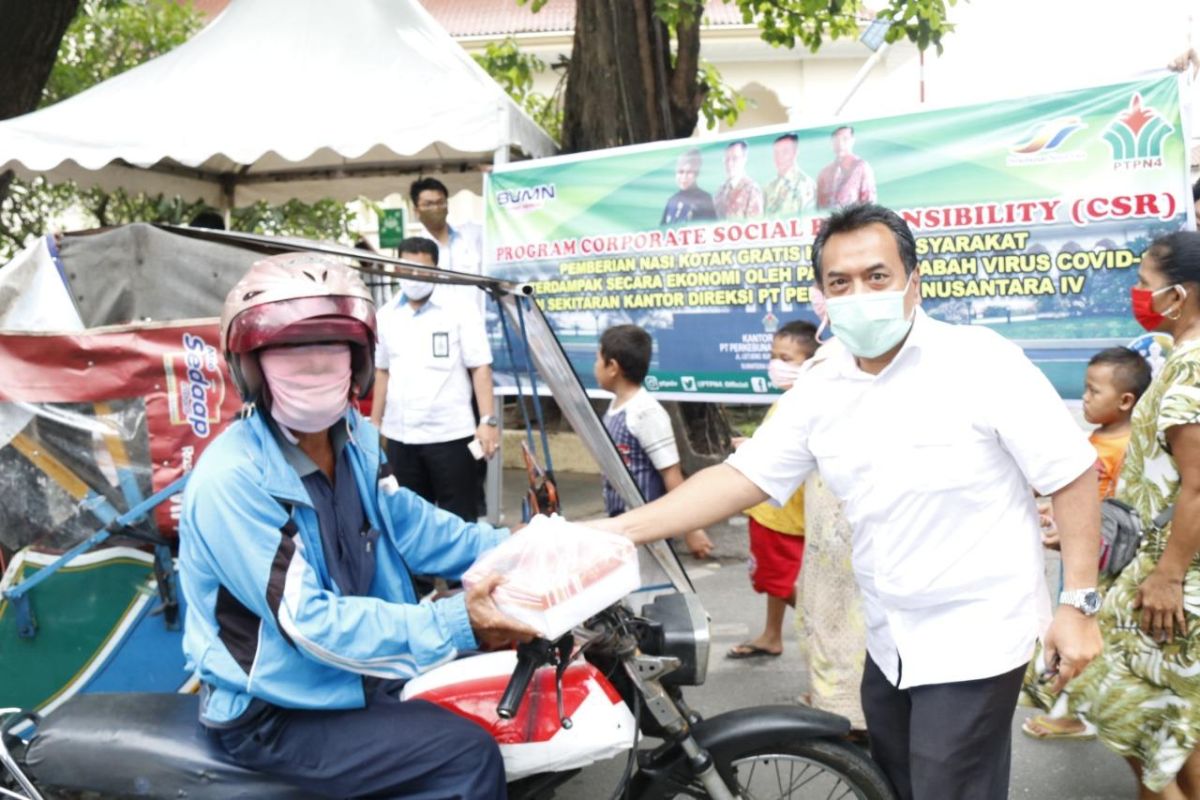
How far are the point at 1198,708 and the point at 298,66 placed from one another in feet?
21.2

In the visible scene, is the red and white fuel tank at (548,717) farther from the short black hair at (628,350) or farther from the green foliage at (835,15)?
the green foliage at (835,15)

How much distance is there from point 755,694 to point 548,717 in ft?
7.63

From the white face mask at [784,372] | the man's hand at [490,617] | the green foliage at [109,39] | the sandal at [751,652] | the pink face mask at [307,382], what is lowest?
the sandal at [751,652]

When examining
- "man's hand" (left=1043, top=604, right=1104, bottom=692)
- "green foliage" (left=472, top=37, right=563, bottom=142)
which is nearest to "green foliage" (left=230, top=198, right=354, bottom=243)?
"green foliage" (left=472, top=37, right=563, bottom=142)

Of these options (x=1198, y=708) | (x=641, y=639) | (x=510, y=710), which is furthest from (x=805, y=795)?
(x=1198, y=708)

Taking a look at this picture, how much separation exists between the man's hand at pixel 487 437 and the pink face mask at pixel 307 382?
2851 millimetres

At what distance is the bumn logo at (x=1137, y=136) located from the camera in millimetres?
4492

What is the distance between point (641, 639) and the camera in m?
2.44

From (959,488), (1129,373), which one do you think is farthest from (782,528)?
(959,488)

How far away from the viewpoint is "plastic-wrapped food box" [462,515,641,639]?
2.00 metres

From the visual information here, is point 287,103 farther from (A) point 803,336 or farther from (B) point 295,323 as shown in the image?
(B) point 295,323

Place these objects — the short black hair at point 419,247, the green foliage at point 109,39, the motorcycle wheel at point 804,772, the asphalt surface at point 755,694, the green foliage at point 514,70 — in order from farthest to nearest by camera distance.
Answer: the green foliage at point 109,39, the green foliage at point 514,70, the short black hair at point 419,247, the asphalt surface at point 755,694, the motorcycle wheel at point 804,772

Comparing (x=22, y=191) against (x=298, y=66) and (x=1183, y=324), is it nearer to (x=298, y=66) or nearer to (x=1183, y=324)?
(x=298, y=66)

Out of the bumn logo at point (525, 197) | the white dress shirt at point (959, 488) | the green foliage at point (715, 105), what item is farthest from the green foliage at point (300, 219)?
the white dress shirt at point (959, 488)
